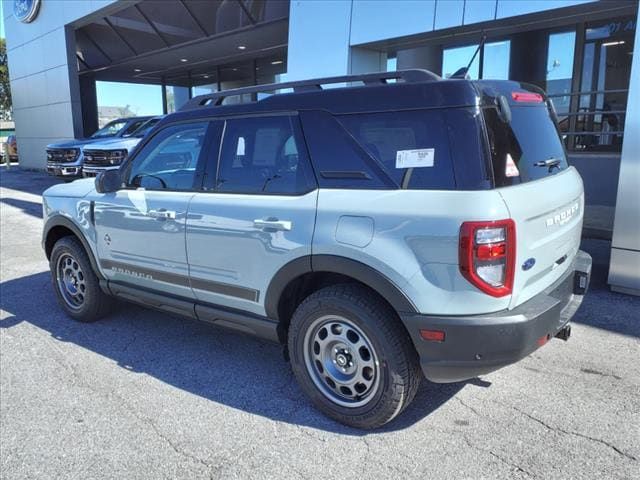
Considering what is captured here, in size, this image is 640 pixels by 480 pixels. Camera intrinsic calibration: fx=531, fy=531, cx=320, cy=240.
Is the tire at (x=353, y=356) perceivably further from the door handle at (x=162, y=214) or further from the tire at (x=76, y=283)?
the tire at (x=76, y=283)

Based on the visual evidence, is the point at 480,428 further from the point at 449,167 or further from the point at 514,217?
the point at 449,167

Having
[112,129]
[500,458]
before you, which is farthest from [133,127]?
[500,458]

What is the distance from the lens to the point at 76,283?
4871 mm

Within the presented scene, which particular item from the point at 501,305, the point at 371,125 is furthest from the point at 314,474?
the point at 371,125

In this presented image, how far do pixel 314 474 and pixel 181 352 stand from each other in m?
1.88

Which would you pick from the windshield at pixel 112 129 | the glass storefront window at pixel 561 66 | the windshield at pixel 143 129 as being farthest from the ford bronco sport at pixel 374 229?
the windshield at pixel 112 129

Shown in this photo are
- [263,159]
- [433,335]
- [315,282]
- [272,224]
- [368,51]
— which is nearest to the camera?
[433,335]

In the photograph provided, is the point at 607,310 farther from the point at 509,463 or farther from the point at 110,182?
the point at 110,182

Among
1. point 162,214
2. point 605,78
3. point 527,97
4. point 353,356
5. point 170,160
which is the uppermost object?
point 605,78

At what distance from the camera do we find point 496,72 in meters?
10.8

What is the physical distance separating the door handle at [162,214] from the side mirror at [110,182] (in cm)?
55

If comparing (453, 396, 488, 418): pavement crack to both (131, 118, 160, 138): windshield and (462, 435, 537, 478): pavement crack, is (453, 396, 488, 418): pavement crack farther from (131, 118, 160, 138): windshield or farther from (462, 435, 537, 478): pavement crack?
(131, 118, 160, 138): windshield

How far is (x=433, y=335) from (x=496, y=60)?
9537 mm

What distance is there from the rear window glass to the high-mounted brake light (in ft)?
0.15
